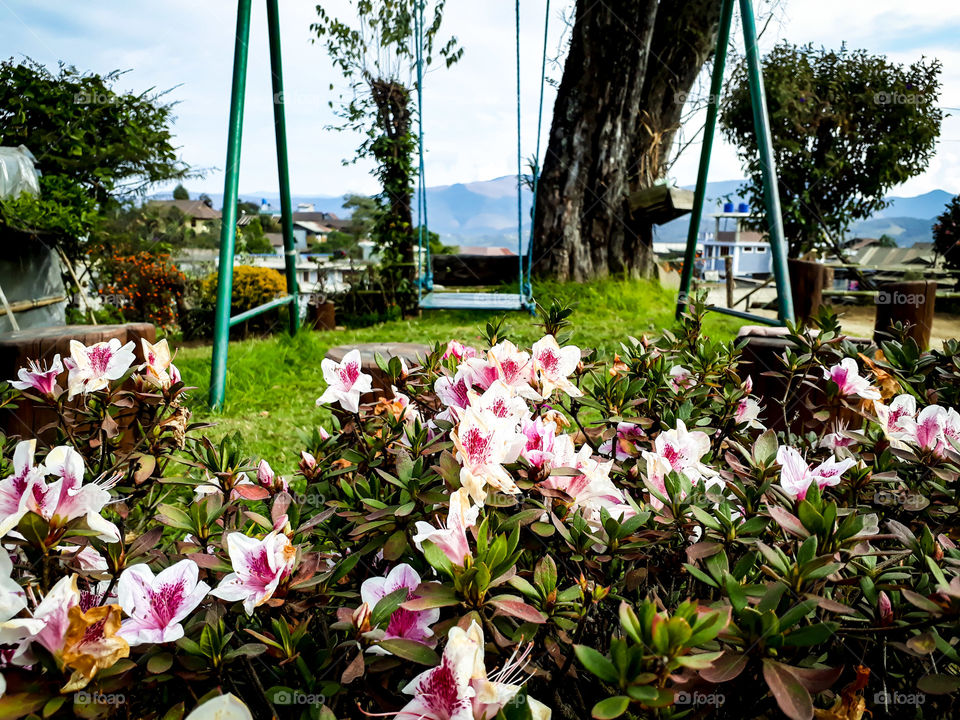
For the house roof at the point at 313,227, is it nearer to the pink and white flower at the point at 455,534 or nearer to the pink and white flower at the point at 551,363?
the pink and white flower at the point at 551,363

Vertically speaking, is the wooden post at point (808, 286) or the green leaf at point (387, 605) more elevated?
the wooden post at point (808, 286)

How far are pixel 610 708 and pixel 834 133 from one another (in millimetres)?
16003

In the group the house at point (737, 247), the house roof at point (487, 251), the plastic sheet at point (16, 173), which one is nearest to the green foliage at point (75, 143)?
the plastic sheet at point (16, 173)

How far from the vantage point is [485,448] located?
2.59ft

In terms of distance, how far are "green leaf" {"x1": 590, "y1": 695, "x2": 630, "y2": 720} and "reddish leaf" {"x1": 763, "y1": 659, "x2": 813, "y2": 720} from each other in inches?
5.6

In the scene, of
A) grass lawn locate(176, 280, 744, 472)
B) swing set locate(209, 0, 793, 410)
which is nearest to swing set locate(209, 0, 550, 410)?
swing set locate(209, 0, 793, 410)

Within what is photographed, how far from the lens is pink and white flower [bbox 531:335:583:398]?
1.13m

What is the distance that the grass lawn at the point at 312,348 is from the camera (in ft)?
12.1

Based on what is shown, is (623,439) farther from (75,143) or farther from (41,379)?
(75,143)

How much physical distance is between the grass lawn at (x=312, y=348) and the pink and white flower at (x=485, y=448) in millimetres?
1376

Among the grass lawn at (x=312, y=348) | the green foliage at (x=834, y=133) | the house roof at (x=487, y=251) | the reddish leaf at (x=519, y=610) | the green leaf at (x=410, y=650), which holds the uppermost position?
the green foliage at (x=834, y=133)

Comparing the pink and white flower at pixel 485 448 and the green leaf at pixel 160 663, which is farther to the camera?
the pink and white flower at pixel 485 448

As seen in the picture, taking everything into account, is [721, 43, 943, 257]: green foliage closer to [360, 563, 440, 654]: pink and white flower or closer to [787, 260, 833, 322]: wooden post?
[787, 260, 833, 322]: wooden post

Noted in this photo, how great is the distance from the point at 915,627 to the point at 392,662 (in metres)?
0.55
